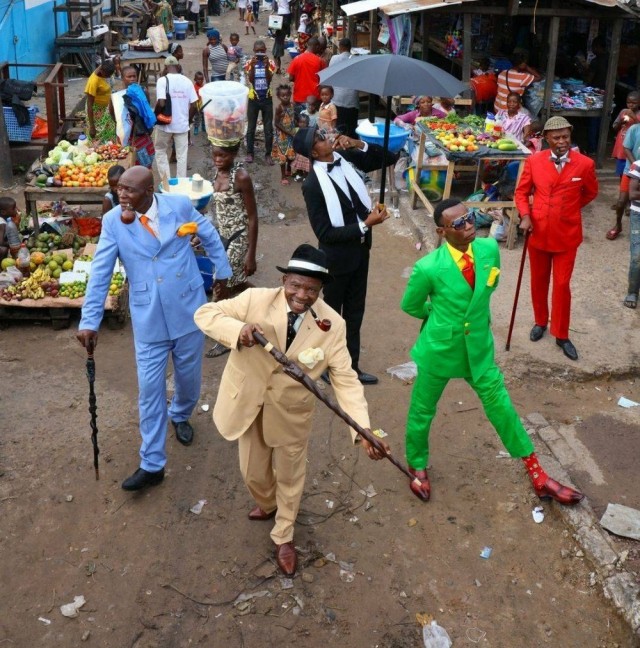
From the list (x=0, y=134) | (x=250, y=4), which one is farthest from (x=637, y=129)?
(x=250, y=4)

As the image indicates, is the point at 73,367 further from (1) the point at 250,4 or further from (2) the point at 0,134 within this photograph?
(1) the point at 250,4

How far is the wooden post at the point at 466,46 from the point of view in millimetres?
10413

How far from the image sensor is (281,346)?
373cm

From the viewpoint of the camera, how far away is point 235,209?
626 cm

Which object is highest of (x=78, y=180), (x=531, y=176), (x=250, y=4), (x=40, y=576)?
(x=250, y=4)

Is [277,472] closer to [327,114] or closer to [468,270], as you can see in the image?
[468,270]

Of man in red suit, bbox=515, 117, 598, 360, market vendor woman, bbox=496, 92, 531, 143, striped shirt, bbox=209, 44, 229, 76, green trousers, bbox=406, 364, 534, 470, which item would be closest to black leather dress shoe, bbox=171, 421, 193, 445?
green trousers, bbox=406, 364, 534, 470

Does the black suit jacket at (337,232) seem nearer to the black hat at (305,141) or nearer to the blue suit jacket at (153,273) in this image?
the black hat at (305,141)

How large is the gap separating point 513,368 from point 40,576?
4048 millimetres

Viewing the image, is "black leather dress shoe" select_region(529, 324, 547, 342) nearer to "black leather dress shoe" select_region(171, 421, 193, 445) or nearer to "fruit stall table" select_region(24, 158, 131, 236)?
"black leather dress shoe" select_region(171, 421, 193, 445)

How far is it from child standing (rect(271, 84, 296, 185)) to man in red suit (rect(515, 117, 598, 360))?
5.43 meters

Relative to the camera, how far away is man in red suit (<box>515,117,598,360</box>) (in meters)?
6.05

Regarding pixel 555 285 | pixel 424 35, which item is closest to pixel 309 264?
pixel 555 285

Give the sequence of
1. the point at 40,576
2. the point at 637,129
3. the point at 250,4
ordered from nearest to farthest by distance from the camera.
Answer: the point at 40,576
the point at 637,129
the point at 250,4
